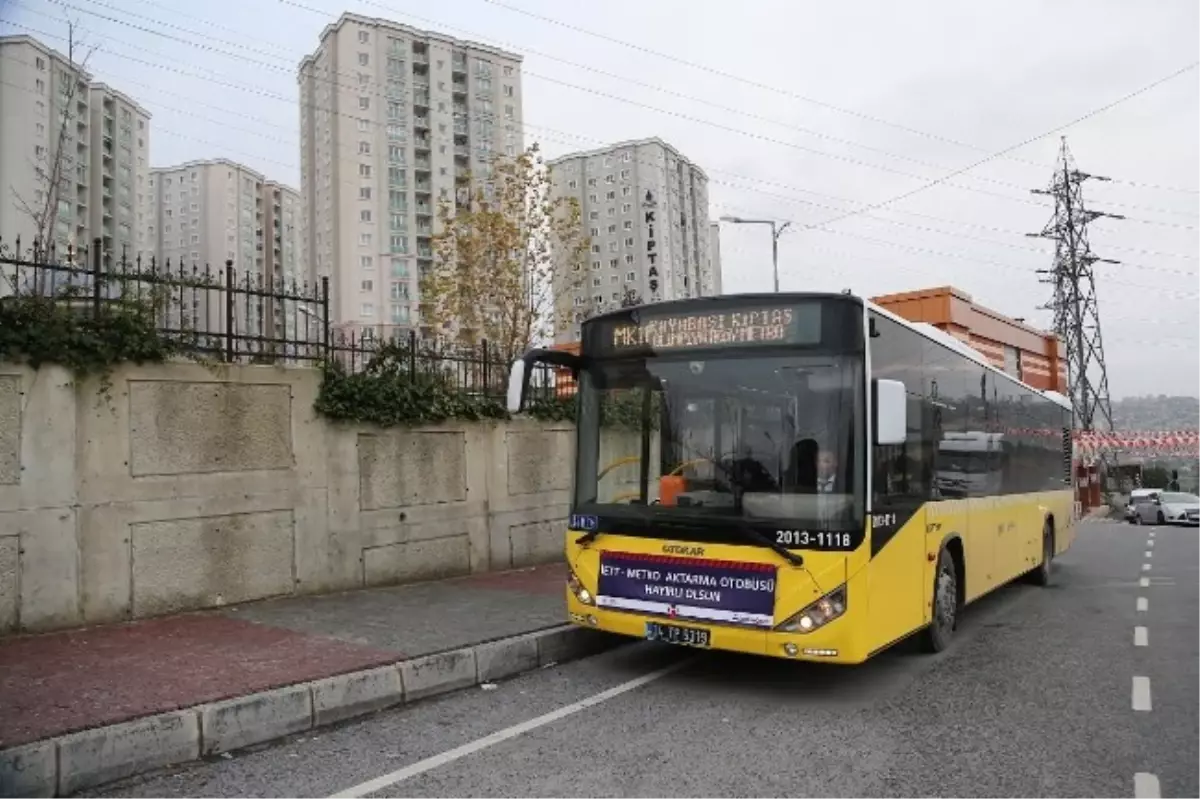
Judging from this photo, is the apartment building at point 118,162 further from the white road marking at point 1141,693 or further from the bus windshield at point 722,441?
the white road marking at point 1141,693

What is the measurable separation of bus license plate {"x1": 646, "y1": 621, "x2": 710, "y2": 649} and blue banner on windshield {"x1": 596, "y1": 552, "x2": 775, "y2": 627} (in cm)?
9

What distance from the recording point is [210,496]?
27.6 ft

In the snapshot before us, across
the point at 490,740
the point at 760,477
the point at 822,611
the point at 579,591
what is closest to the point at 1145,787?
the point at 822,611

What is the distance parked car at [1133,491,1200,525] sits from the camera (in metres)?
32.7

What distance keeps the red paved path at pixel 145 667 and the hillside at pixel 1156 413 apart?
148 ft

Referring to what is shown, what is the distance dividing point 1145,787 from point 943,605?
3.22 metres

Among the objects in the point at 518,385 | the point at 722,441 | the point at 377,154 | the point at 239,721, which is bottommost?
the point at 239,721

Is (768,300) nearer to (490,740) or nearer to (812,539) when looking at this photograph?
(812,539)

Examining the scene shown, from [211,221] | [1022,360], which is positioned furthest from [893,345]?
[211,221]

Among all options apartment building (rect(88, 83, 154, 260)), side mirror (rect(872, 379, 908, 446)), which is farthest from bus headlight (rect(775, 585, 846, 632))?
apartment building (rect(88, 83, 154, 260))

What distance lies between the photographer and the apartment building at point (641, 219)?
169ft

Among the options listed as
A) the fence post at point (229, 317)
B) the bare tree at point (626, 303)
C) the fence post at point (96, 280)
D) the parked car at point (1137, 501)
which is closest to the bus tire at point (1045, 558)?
the bare tree at point (626, 303)

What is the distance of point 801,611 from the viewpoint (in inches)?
225

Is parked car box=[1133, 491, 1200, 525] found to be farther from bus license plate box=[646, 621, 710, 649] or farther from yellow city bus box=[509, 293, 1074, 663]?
bus license plate box=[646, 621, 710, 649]
